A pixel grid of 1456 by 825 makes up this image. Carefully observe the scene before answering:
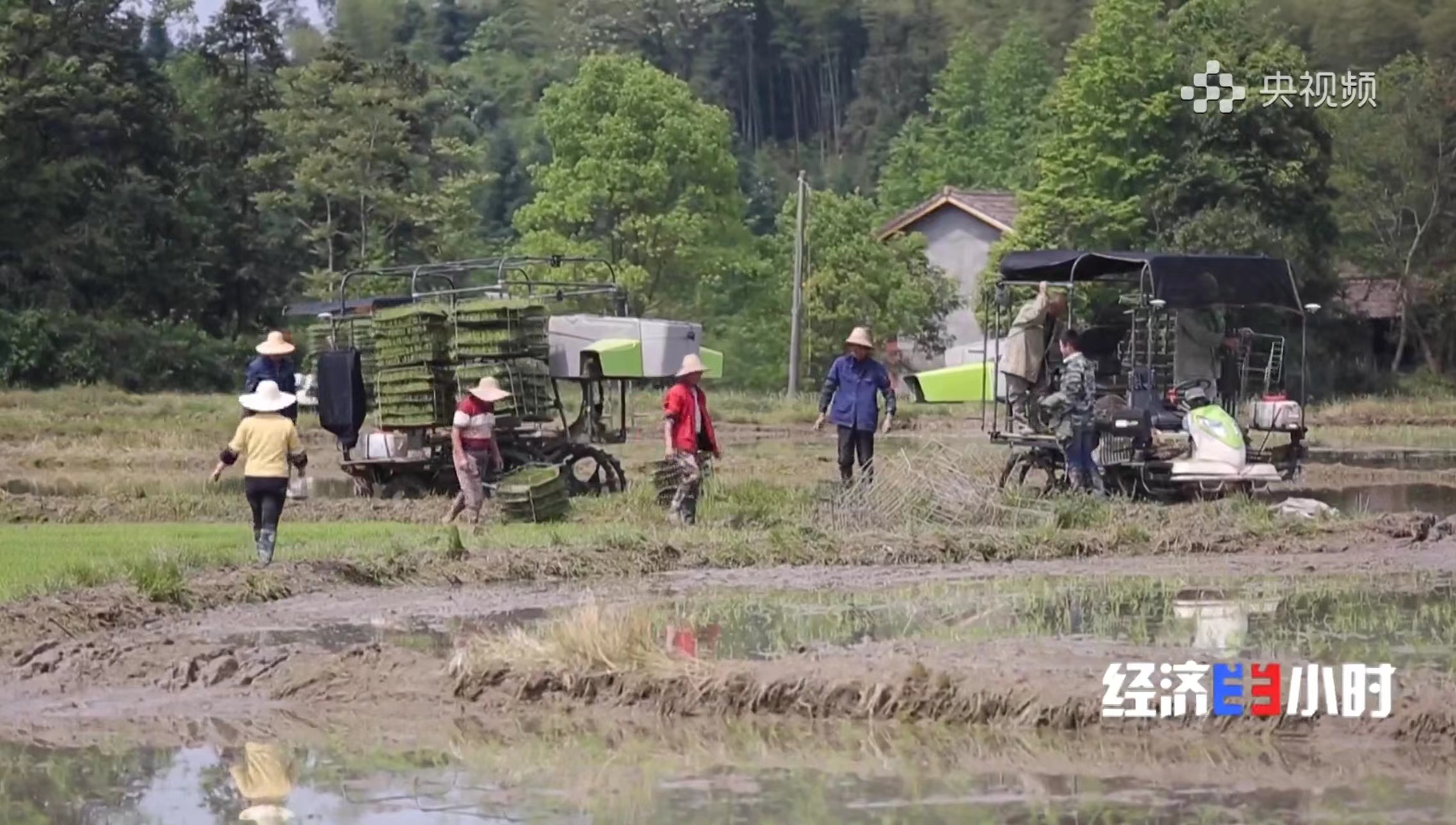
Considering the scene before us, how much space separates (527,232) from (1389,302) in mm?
24152

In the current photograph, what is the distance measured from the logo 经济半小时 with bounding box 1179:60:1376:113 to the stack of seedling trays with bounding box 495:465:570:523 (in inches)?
1168

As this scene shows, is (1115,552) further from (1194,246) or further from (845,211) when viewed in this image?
(845,211)

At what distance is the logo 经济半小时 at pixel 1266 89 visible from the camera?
48.8 metres

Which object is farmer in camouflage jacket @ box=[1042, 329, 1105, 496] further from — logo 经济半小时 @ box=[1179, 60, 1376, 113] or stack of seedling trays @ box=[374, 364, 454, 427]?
logo 经济半小时 @ box=[1179, 60, 1376, 113]

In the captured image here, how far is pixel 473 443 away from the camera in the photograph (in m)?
20.7

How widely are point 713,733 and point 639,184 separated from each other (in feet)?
154

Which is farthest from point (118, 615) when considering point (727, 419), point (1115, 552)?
point (727, 419)

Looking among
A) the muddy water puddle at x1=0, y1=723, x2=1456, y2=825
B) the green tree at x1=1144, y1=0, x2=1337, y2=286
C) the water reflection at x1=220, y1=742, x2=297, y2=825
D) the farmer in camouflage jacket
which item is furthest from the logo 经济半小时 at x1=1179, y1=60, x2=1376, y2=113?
the water reflection at x1=220, y1=742, x2=297, y2=825

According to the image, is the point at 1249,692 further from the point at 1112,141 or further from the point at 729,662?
the point at 1112,141

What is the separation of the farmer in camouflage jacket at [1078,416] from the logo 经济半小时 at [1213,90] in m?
29.2

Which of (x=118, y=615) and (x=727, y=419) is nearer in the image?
(x=118, y=615)

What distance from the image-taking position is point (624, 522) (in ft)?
68.3

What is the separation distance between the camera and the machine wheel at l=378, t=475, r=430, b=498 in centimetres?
2527

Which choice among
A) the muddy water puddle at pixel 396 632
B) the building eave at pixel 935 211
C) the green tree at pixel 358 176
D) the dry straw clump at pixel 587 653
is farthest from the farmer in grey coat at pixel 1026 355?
the building eave at pixel 935 211
